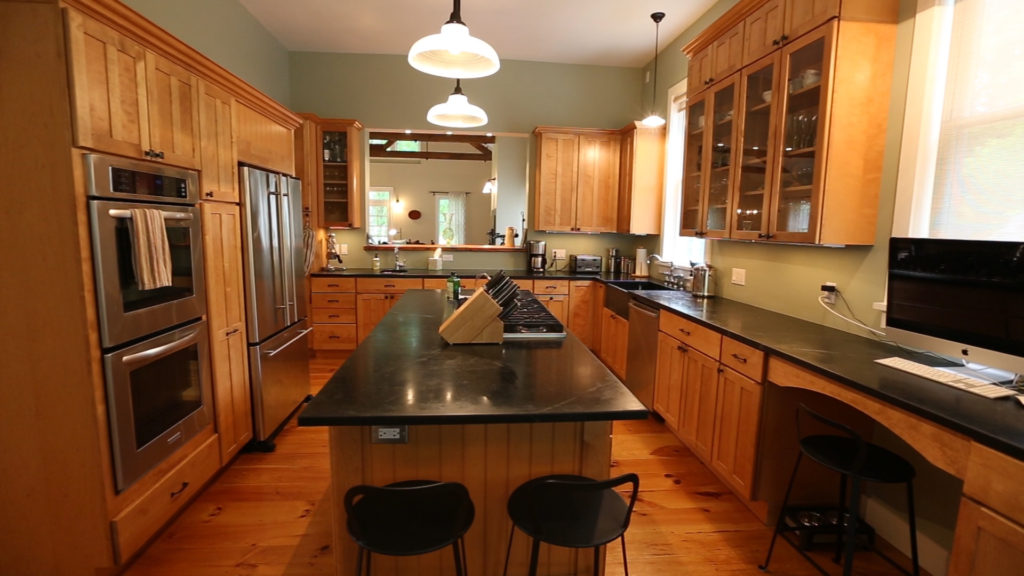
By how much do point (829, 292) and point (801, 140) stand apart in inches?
32.2

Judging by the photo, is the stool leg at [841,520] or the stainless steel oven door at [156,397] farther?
the stool leg at [841,520]

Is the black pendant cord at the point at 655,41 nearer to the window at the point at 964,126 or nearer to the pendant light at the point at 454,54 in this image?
the window at the point at 964,126

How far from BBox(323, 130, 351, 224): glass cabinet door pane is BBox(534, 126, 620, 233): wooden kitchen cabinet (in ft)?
7.04

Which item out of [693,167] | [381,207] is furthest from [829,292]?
[381,207]

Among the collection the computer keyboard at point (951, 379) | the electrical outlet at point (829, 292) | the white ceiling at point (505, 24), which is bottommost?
the computer keyboard at point (951, 379)

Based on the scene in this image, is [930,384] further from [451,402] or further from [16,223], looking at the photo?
[16,223]

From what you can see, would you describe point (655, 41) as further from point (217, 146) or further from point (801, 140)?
point (217, 146)

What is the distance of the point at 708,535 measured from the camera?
2205 millimetres

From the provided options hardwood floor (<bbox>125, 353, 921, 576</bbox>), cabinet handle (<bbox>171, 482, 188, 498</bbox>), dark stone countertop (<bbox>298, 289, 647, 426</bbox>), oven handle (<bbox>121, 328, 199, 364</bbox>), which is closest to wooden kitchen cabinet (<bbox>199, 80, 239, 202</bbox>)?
oven handle (<bbox>121, 328, 199, 364</bbox>)

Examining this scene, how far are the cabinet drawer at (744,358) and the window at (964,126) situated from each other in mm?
841

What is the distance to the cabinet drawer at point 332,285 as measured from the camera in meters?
4.77

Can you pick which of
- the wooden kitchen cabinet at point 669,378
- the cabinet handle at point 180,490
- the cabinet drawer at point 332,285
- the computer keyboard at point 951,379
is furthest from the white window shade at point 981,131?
the cabinet drawer at point 332,285

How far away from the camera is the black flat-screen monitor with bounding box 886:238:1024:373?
58.7 inches

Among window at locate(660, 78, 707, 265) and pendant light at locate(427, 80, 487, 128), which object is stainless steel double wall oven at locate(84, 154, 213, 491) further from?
window at locate(660, 78, 707, 265)
